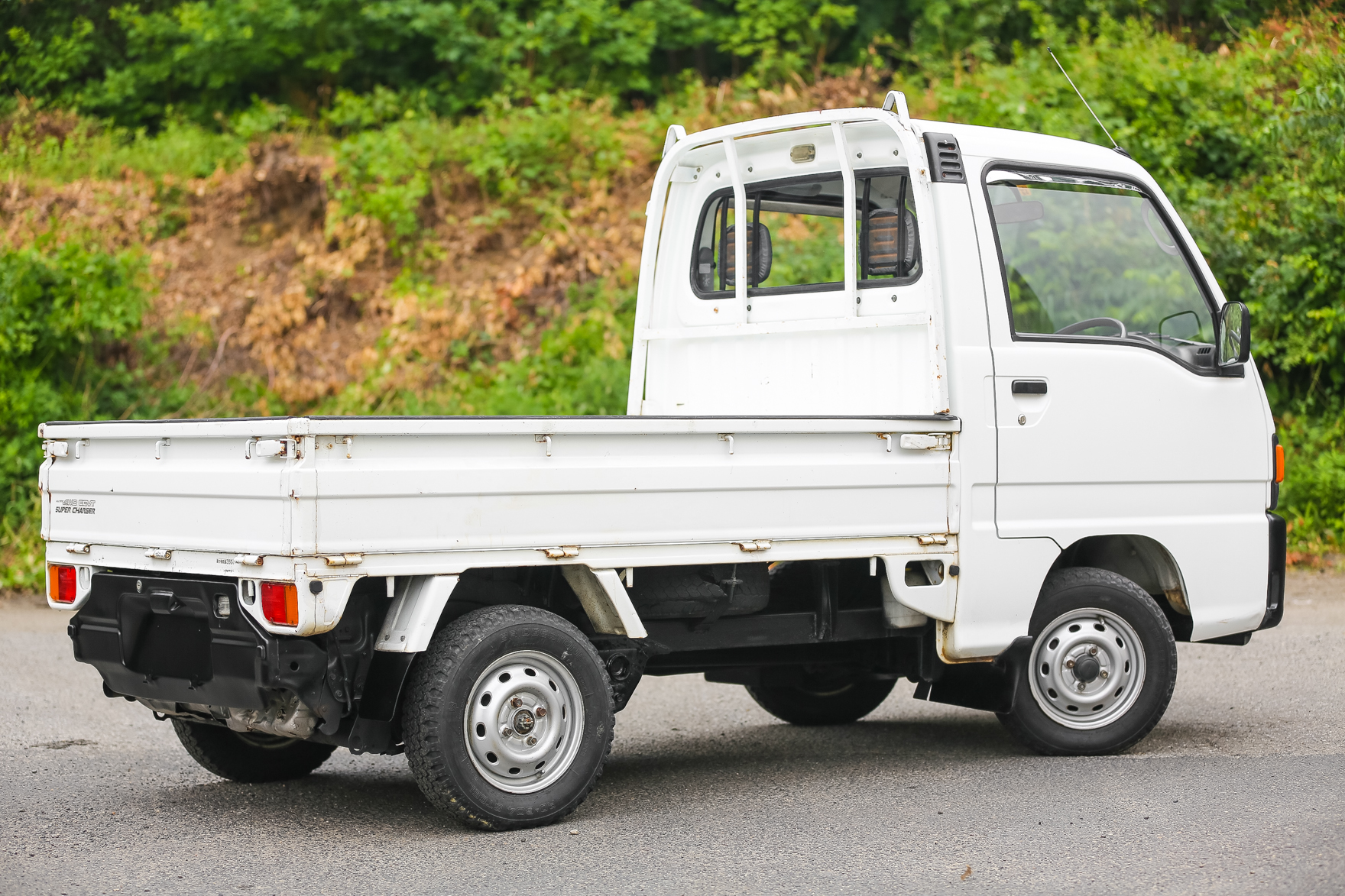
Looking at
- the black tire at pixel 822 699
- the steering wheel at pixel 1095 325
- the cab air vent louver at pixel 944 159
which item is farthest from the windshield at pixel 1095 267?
the black tire at pixel 822 699

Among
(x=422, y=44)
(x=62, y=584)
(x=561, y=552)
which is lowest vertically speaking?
(x=62, y=584)

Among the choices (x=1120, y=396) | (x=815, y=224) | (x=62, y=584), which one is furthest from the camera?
(x=815, y=224)

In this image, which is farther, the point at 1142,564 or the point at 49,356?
the point at 49,356

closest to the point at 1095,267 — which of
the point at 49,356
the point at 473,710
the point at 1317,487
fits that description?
the point at 473,710

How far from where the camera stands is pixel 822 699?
7473 mm

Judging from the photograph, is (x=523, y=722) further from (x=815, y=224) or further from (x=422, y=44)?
(x=422, y=44)

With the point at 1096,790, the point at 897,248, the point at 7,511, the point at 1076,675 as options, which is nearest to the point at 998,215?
the point at 897,248

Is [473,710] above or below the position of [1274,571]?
below

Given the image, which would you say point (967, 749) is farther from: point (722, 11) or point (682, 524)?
point (722, 11)

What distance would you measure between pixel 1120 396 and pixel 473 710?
118 inches

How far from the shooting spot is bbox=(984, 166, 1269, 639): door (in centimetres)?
616

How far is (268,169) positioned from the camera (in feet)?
57.5

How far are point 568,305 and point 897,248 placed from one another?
31.7 ft

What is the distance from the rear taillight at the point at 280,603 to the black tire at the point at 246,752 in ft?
4.53
